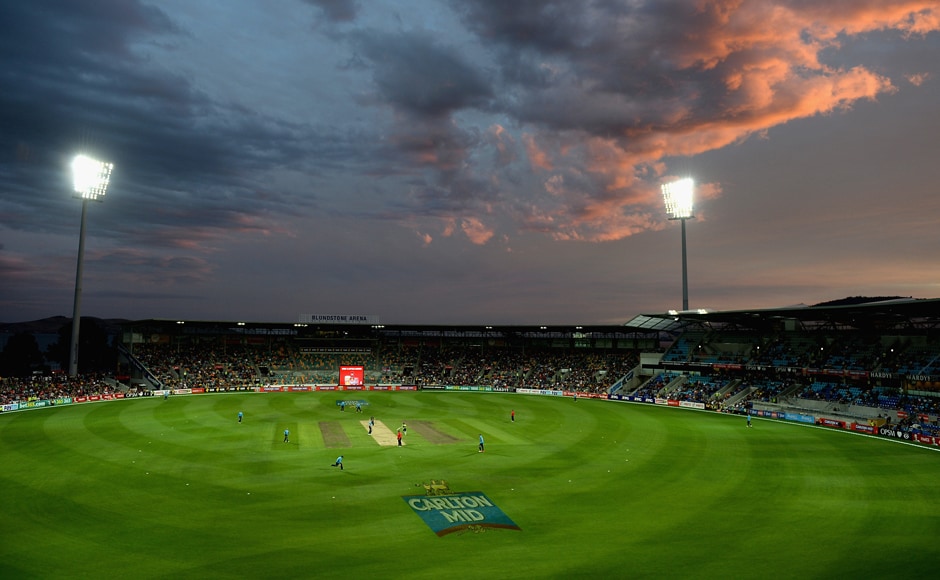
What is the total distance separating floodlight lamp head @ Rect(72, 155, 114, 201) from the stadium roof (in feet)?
252

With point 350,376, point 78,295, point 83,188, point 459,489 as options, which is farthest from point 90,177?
point 459,489

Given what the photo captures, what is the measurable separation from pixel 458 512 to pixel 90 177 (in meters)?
71.3

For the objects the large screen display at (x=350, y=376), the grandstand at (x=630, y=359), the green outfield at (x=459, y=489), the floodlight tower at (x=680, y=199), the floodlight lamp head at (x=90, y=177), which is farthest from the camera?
the large screen display at (x=350, y=376)

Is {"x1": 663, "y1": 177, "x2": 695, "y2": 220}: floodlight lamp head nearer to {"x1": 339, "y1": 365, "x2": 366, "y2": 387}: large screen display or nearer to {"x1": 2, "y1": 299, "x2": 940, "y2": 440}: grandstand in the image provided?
{"x1": 2, "y1": 299, "x2": 940, "y2": 440}: grandstand

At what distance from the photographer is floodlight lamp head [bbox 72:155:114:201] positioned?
69.5 m

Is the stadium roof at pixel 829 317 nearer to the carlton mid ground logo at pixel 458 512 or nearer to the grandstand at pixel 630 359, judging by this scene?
the grandstand at pixel 630 359

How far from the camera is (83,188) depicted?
69.9 meters

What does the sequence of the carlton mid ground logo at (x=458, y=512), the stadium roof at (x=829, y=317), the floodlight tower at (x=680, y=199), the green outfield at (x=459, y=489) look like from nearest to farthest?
the green outfield at (x=459, y=489), the carlton mid ground logo at (x=458, y=512), the stadium roof at (x=829, y=317), the floodlight tower at (x=680, y=199)

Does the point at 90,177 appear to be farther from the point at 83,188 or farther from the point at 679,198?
the point at 679,198

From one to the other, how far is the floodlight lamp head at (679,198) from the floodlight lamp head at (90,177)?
252 ft

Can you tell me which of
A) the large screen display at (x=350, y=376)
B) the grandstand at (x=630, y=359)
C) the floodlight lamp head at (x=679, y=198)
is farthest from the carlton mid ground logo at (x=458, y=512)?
the large screen display at (x=350, y=376)

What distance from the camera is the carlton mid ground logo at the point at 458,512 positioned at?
918 inches

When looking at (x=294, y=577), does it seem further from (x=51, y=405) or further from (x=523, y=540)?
(x=51, y=405)

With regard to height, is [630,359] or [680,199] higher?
[680,199]
